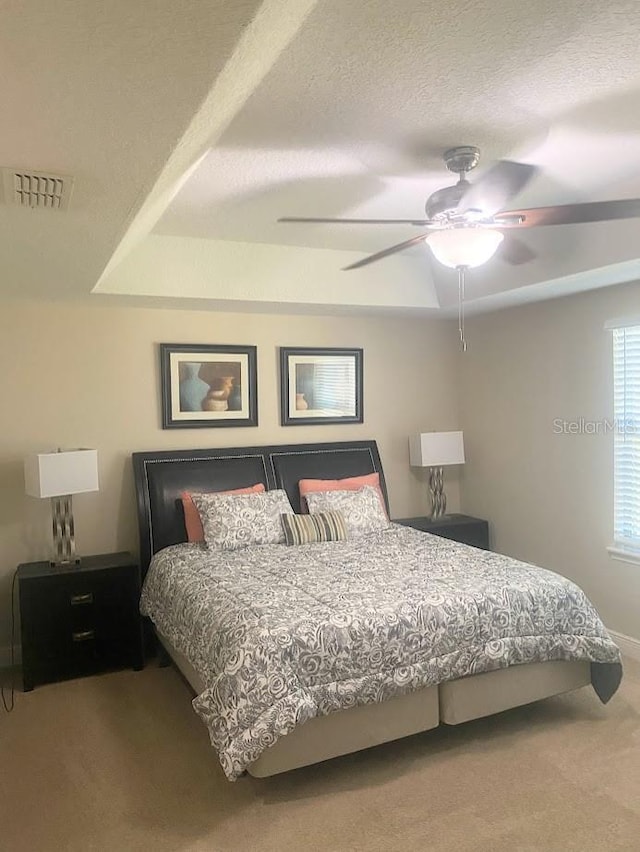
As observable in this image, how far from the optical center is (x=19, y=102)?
5.28 ft

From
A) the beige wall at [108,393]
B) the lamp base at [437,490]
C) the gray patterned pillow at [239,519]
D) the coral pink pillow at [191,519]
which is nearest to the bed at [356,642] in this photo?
the gray patterned pillow at [239,519]

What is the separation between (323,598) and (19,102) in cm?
229

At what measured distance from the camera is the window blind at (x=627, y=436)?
405 cm

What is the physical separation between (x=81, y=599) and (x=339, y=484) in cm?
187

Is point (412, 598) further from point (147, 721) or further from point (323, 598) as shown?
point (147, 721)

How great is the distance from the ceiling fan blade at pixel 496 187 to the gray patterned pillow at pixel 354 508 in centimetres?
242

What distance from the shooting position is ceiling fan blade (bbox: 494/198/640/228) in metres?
2.29

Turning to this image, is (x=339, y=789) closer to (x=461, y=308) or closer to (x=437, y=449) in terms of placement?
(x=437, y=449)

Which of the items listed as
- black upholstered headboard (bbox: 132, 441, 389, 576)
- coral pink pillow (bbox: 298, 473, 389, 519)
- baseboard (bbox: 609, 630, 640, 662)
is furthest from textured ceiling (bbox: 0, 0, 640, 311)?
baseboard (bbox: 609, 630, 640, 662)

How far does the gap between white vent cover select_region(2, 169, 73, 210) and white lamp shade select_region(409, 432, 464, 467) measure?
3356mm

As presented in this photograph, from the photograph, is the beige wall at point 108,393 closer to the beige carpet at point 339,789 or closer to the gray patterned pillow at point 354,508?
the gray patterned pillow at point 354,508

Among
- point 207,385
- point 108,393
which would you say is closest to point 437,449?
point 207,385

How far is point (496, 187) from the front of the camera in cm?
251

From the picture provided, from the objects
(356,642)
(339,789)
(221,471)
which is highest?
(221,471)
